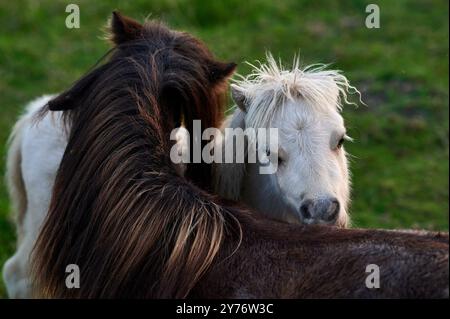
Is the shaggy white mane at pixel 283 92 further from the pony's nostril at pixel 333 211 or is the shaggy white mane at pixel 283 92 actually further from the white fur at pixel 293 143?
the pony's nostril at pixel 333 211

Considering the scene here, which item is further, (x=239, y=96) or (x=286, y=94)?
(x=239, y=96)

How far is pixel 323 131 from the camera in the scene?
4.13 metres

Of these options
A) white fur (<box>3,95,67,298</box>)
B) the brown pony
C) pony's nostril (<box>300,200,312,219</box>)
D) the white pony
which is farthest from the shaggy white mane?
white fur (<box>3,95,67,298</box>)

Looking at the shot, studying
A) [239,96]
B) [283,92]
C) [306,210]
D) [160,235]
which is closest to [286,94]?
[283,92]

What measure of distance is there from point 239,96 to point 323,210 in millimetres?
935

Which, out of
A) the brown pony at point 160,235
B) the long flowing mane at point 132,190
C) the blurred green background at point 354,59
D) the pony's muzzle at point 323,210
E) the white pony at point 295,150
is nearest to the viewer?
the brown pony at point 160,235

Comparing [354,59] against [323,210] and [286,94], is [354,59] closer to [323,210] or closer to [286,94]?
[286,94]

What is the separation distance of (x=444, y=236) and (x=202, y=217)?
94 centimetres

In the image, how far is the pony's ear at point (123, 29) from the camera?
175 inches

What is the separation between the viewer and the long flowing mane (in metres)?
3.26

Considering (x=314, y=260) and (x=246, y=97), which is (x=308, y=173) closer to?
(x=246, y=97)

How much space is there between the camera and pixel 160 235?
10.8 feet

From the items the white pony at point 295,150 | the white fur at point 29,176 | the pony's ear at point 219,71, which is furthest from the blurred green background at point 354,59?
the pony's ear at point 219,71
